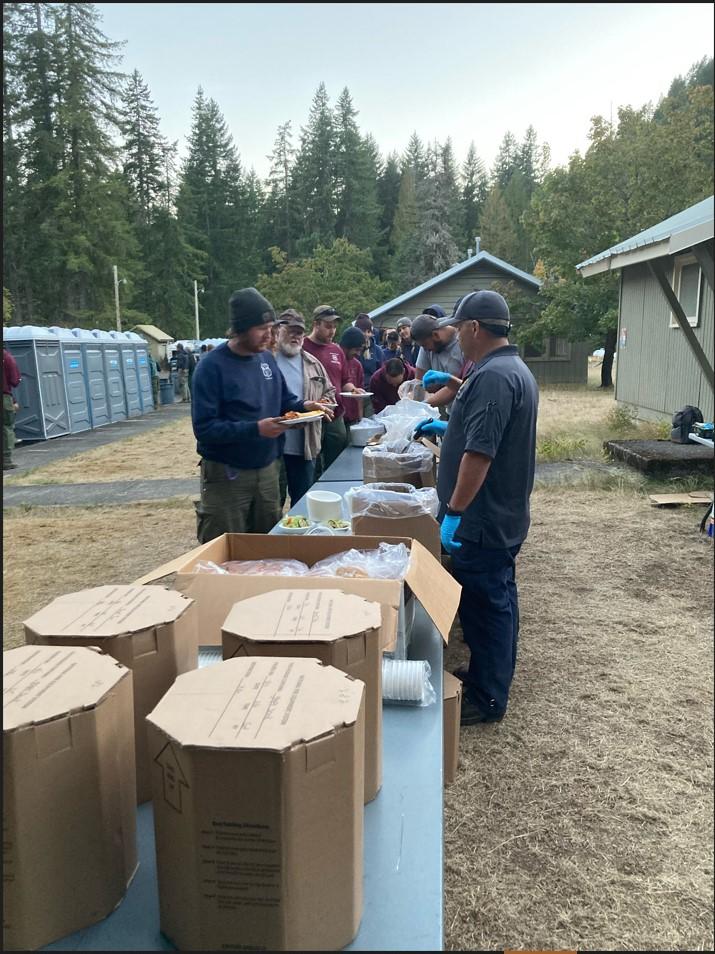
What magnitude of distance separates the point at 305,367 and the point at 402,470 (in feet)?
6.11

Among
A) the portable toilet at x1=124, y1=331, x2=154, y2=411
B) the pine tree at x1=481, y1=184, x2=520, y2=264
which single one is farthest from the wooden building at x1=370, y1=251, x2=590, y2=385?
the portable toilet at x1=124, y1=331, x2=154, y2=411

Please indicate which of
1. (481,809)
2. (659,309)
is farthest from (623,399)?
(481,809)

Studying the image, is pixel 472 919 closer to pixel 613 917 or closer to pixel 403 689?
pixel 613 917

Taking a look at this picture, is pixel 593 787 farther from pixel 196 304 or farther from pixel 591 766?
pixel 196 304

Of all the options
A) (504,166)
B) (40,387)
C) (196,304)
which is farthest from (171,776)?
(196,304)

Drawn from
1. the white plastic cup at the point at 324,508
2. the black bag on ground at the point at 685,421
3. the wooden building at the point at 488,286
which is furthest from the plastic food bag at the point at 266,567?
the wooden building at the point at 488,286

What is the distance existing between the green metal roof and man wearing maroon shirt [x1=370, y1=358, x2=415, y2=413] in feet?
9.62

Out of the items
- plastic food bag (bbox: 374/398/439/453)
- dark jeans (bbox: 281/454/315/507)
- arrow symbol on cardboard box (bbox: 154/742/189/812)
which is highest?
plastic food bag (bbox: 374/398/439/453)

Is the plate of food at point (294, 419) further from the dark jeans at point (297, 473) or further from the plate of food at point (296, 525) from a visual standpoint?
the dark jeans at point (297, 473)

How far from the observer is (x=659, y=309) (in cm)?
875

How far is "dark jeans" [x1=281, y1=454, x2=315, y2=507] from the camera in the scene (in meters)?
4.66

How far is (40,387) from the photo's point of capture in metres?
11.5

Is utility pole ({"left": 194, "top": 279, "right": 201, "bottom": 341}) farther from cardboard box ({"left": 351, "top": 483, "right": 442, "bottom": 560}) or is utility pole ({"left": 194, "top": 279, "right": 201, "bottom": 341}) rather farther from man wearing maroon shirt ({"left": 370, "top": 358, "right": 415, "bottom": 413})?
cardboard box ({"left": 351, "top": 483, "right": 442, "bottom": 560})

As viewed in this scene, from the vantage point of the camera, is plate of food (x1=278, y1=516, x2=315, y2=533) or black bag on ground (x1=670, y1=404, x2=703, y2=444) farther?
black bag on ground (x1=670, y1=404, x2=703, y2=444)
